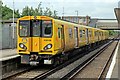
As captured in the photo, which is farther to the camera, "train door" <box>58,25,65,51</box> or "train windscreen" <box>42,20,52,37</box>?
"train door" <box>58,25,65,51</box>

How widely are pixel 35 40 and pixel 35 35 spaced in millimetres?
275

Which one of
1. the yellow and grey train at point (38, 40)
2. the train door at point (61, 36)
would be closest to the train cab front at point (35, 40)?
the yellow and grey train at point (38, 40)

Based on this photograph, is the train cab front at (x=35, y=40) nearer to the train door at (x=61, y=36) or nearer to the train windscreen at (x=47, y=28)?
the train windscreen at (x=47, y=28)

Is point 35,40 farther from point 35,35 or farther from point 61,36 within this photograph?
point 61,36

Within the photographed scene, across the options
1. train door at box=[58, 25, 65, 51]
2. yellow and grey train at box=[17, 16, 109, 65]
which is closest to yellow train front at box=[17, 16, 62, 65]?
yellow and grey train at box=[17, 16, 109, 65]

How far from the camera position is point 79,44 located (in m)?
25.0

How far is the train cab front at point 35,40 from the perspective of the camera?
52.4 ft

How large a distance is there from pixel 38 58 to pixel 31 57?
36 centimetres

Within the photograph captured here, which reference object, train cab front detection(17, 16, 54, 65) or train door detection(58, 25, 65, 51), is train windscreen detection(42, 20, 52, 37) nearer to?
train cab front detection(17, 16, 54, 65)

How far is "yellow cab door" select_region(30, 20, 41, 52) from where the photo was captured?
16047 millimetres

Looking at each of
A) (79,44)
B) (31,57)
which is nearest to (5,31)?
(79,44)

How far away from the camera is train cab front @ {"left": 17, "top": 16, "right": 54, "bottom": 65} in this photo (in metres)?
16.0

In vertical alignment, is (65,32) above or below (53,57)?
above

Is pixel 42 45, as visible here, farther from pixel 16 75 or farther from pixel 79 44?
pixel 79 44
